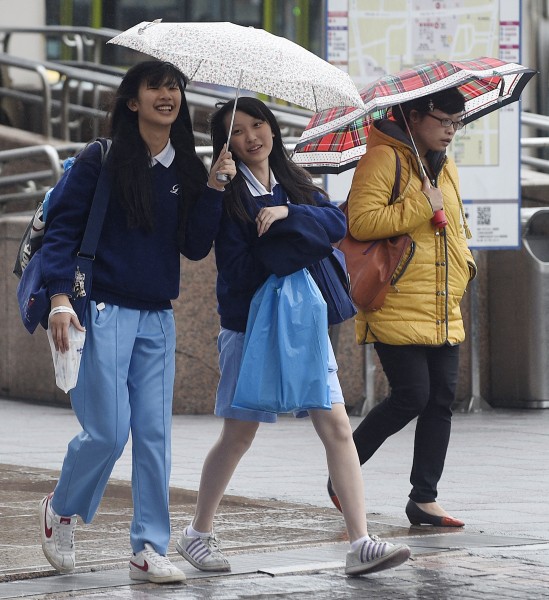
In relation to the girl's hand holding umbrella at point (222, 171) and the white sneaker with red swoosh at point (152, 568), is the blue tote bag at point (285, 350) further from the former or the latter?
the white sneaker with red swoosh at point (152, 568)

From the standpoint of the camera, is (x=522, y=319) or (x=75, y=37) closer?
(x=522, y=319)

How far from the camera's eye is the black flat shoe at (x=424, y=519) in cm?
608

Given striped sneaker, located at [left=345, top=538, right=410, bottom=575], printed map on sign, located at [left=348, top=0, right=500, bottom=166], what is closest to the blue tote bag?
striped sneaker, located at [left=345, top=538, right=410, bottom=575]

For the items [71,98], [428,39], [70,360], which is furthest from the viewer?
[71,98]

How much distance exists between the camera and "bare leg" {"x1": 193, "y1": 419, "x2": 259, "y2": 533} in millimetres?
5359

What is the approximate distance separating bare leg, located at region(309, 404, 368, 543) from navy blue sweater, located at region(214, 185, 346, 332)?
1.42 feet

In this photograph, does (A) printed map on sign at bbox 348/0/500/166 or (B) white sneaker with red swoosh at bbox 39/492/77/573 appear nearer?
(B) white sneaker with red swoosh at bbox 39/492/77/573

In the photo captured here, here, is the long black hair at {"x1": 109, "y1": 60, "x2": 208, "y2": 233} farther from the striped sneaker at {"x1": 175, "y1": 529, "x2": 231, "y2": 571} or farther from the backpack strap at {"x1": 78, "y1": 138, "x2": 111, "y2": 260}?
the striped sneaker at {"x1": 175, "y1": 529, "x2": 231, "y2": 571}

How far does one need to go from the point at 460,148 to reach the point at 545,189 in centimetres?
156

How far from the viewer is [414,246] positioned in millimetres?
6207

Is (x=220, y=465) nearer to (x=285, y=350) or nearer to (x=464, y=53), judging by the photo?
(x=285, y=350)

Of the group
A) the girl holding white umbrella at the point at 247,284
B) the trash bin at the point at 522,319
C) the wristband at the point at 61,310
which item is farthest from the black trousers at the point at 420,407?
the trash bin at the point at 522,319

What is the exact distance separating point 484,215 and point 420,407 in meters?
4.32

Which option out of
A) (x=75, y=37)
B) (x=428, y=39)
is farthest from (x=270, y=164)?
(x=75, y=37)
